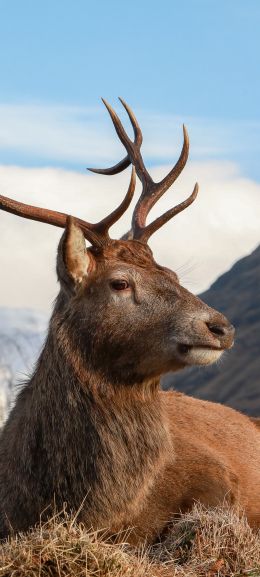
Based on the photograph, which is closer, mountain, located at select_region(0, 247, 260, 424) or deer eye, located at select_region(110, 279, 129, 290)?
deer eye, located at select_region(110, 279, 129, 290)

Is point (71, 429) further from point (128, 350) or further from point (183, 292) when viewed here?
point (183, 292)

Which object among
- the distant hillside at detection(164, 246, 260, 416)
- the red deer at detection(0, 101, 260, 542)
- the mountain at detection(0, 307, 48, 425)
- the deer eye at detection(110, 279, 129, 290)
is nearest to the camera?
the red deer at detection(0, 101, 260, 542)

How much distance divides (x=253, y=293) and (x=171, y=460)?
6866 centimetres

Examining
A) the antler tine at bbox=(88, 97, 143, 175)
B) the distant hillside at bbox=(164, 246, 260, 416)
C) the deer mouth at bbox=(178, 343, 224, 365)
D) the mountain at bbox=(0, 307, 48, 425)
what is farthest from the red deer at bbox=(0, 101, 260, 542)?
the distant hillside at bbox=(164, 246, 260, 416)

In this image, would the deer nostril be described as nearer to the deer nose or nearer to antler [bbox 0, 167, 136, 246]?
the deer nose

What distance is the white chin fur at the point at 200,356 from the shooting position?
28.7 feet

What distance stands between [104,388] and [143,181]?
111 inches

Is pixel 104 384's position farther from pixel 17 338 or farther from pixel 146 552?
pixel 17 338

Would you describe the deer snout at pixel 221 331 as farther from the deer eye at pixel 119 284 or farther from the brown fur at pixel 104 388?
the deer eye at pixel 119 284

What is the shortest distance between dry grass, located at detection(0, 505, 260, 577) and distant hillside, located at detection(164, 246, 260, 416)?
5029 cm

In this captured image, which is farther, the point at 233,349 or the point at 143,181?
the point at 233,349

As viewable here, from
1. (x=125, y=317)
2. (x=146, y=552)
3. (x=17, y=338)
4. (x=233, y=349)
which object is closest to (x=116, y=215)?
(x=125, y=317)

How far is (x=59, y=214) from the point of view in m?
9.55

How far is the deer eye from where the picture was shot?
898 centimetres
